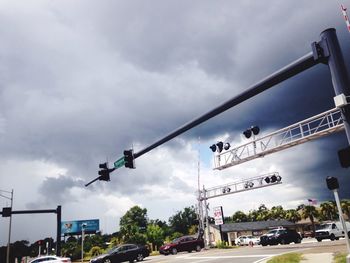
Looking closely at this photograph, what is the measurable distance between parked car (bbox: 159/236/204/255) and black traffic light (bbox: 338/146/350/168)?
26468 mm

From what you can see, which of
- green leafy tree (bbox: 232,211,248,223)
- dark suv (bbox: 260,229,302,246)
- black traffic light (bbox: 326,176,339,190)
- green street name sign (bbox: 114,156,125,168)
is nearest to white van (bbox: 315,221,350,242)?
dark suv (bbox: 260,229,302,246)

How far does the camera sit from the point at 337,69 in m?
6.29

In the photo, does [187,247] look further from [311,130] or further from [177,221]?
[177,221]

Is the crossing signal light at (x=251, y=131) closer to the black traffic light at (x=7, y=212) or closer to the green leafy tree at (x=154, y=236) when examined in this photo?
the black traffic light at (x=7, y=212)

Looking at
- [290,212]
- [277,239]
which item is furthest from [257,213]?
[277,239]

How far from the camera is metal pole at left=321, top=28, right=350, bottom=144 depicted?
6215 mm

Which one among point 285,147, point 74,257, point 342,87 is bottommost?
point 74,257

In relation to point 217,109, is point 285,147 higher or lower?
higher

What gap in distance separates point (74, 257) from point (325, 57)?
2214 inches

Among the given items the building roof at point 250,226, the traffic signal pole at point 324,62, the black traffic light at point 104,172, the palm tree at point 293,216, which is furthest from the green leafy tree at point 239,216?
the traffic signal pole at point 324,62

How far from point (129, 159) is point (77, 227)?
2815 inches

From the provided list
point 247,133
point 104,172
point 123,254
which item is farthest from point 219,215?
point 104,172

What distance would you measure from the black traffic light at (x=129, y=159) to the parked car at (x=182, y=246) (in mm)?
20034

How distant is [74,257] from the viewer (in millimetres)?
54031
